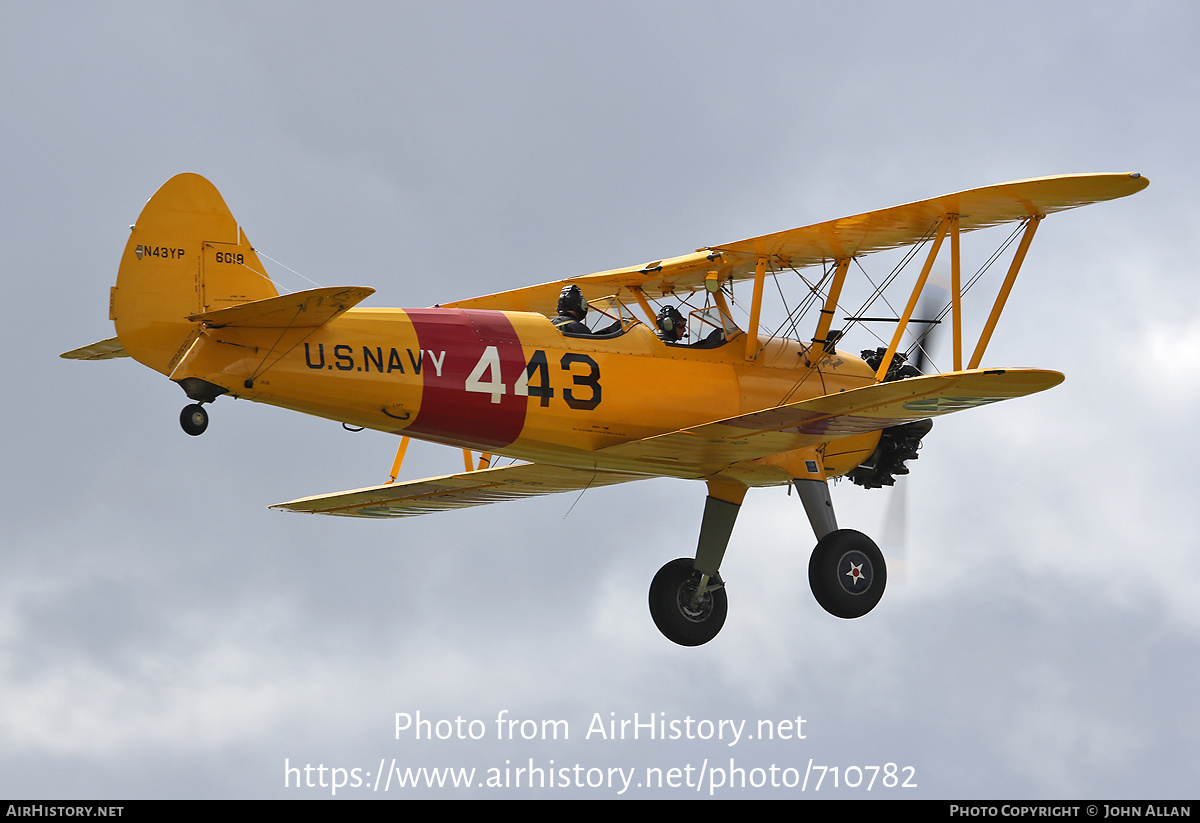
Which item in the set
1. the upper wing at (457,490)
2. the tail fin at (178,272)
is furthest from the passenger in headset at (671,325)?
the tail fin at (178,272)

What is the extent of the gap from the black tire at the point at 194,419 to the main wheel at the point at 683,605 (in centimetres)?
670

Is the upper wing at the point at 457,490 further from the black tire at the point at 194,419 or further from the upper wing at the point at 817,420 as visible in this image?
the black tire at the point at 194,419

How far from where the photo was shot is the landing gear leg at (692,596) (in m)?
16.8

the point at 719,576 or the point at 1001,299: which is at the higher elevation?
the point at 1001,299

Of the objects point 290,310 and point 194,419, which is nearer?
point 194,419

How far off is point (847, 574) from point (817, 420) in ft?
6.94

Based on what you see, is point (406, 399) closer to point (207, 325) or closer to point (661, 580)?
point (207, 325)

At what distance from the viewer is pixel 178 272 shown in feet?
41.9

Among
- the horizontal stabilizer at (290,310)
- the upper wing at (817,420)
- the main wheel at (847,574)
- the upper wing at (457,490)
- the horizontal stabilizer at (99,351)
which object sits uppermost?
the horizontal stabilizer at (290,310)

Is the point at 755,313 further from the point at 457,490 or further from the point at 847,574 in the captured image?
the point at 457,490

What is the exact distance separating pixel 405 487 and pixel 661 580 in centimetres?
301

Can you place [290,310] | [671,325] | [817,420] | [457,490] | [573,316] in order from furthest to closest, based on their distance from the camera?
1. [457,490]
2. [671,325]
3. [573,316]
4. [817,420]
5. [290,310]

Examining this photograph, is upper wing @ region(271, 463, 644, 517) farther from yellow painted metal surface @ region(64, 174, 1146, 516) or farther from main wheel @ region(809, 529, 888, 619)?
main wheel @ region(809, 529, 888, 619)

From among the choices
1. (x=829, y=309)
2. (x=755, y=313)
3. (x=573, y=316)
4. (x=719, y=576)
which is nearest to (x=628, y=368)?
(x=573, y=316)
